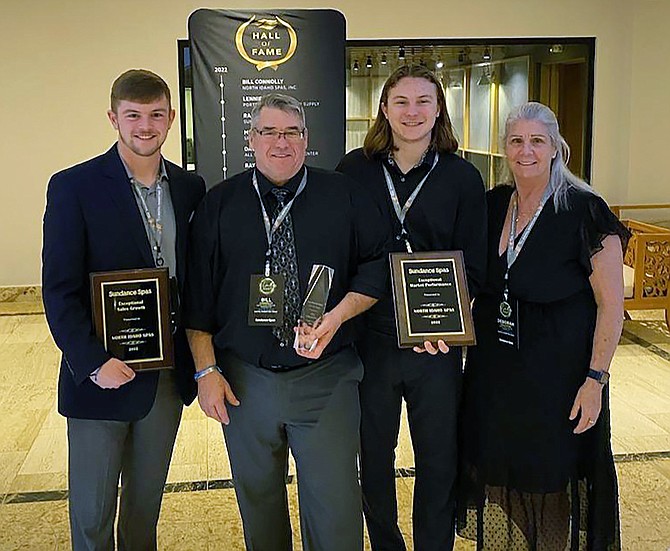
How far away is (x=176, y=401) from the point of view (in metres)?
2.32

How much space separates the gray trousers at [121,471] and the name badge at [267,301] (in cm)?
35

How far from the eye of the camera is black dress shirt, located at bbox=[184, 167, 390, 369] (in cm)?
219

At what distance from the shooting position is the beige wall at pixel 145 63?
6.60 m

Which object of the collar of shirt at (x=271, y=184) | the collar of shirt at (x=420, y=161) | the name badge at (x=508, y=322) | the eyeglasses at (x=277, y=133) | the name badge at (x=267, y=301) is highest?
the eyeglasses at (x=277, y=133)

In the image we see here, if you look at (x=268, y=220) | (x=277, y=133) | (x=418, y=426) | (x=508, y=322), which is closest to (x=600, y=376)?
(x=508, y=322)

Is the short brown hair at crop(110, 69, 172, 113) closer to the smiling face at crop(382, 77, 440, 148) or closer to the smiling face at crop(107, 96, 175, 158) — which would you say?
the smiling face at crop(107, 96, 175, 158)

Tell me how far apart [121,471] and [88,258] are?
661 mm

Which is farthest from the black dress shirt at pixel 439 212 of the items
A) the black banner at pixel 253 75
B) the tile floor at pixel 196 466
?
the black banner at pixel 253 75

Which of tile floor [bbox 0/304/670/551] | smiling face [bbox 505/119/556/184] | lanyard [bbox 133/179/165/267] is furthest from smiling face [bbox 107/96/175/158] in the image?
tile floor [bbox 0/304/670/551]

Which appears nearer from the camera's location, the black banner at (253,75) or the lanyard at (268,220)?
the lanyard at (268,220)

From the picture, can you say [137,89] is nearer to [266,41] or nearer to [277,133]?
[277,133]

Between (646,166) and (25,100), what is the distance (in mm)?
5503

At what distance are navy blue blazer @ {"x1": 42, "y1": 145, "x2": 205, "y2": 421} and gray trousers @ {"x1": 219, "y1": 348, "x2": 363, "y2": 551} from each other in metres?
0.28

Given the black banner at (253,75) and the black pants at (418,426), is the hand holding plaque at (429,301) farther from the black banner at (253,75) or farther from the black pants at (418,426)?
the black banner at (253,75)
